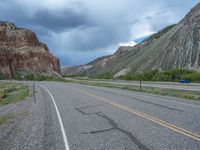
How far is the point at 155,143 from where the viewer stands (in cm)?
623

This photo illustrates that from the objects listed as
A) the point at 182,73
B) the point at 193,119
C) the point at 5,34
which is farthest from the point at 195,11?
the point at 5,34

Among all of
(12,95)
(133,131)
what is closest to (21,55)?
(12,95)

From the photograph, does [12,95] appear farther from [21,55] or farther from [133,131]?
[21,55]

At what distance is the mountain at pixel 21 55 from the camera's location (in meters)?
108

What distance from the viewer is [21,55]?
112438mm

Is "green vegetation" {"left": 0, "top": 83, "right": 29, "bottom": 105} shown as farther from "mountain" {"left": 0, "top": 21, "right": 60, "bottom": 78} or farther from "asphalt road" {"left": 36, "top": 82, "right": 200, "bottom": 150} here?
"mountain" {"left": 0, "top": 21, "right": 60, "bottom": 78}

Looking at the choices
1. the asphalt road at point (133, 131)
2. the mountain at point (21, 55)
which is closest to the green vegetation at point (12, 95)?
the asphalt road at point (133, 131)

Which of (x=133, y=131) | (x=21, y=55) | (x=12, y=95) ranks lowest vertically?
(x=12, y=95)

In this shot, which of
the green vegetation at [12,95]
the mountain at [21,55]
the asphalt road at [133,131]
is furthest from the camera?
the mountain at [21,55]

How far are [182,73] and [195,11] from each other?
23255 mm

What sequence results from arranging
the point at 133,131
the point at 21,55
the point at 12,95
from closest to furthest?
the point at 133,131
the point at 12,95
the point at 21,55

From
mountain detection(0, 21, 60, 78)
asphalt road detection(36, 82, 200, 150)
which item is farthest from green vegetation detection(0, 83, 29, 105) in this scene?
mountain detection(0, 21, 60, 78)

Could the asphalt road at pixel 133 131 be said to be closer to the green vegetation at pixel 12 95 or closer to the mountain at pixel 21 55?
the green vegetation at pixel 12 95

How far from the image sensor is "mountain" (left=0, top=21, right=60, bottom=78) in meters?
108
